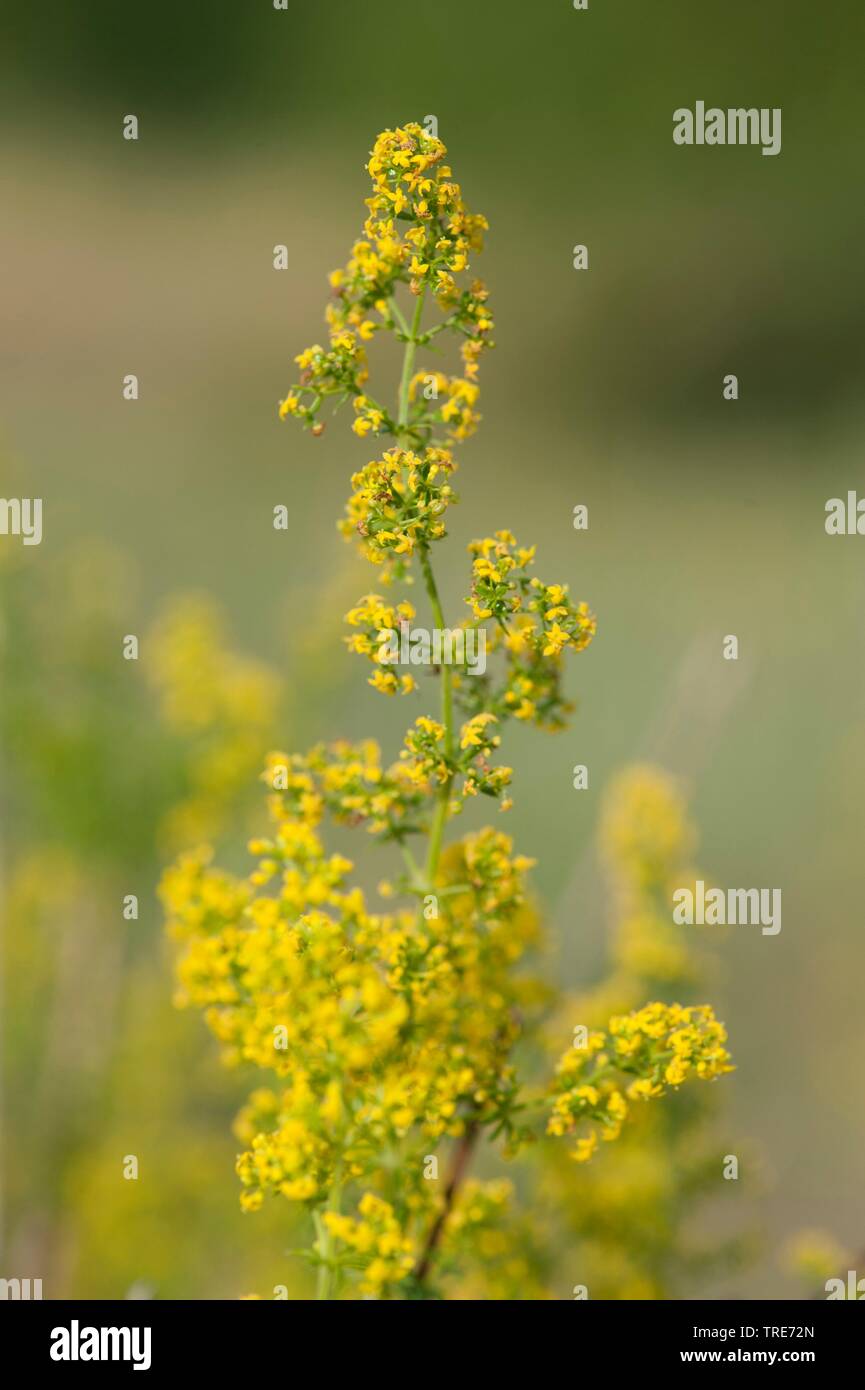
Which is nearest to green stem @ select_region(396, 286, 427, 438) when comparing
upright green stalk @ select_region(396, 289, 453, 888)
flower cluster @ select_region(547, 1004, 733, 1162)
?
upright green stalk @ select_region(396, 289, 453, 888)

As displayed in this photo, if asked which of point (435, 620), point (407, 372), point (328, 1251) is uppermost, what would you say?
point (407, 372)

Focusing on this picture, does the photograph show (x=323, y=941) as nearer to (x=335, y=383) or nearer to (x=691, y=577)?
(x=335, y=383)

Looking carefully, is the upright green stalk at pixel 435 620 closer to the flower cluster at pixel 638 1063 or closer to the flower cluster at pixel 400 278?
the flower cluster at pixel 400 278

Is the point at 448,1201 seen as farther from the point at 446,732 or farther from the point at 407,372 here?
the point at 407,372

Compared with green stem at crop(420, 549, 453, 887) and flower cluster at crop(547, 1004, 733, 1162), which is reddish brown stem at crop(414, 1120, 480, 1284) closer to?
flower cluster at crop(547, 1004, 733, 1162)

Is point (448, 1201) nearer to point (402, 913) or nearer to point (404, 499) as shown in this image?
point (402, 913)

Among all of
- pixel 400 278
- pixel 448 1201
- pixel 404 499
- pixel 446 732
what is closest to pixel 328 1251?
pixel 448 1201

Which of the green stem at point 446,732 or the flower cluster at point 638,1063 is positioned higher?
the green stem at point 446,732

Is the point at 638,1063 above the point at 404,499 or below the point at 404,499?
below

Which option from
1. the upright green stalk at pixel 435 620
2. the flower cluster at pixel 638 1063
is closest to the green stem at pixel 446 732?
the upright green stalk at pixel 435 620

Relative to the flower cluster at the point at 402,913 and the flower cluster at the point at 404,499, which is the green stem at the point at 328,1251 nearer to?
the flower cluster at the point at 402,913

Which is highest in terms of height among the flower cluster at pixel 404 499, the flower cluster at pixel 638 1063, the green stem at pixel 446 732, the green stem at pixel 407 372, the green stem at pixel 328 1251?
the green stem at pixel 407 372
